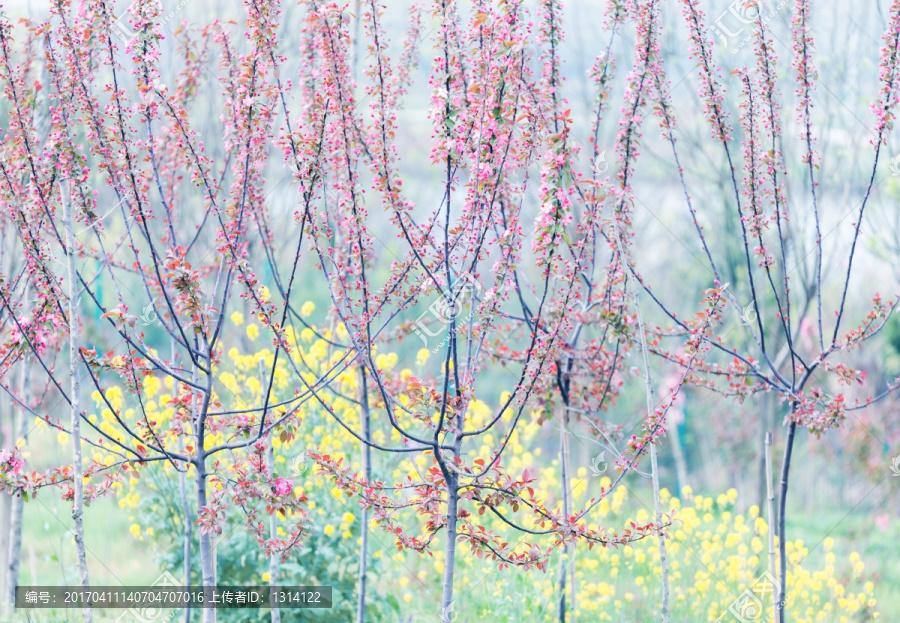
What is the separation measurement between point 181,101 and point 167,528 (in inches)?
103

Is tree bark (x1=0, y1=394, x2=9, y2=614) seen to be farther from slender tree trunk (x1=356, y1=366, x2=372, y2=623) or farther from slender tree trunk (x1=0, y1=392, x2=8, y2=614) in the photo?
slender tree trunk (x1=356, y1=366, x2=372, y2=623)

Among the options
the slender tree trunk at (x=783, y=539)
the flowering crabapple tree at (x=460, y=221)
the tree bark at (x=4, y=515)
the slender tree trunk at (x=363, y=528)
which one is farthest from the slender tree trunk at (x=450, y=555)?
the tree bark at (x=4, y=515)

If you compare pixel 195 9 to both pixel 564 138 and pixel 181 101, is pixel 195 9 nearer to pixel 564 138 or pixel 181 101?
pixel 181 101

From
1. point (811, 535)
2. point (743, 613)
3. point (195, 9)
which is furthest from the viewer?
point (811, 535)

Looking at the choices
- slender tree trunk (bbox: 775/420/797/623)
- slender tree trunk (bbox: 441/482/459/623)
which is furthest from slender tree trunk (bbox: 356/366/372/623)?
slender tree trunk (bbox: 775/420/797/623)

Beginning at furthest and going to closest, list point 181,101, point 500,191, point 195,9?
point 195,9 < point 181,101 < point 500,191

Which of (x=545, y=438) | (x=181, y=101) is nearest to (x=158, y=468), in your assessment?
(x=181, y=101)

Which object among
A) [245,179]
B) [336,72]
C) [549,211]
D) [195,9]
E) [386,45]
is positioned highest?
[195,9]

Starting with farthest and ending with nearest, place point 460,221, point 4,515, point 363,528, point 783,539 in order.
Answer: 1. point 4,515
2. point 363,528
3. point 783,539
4. point 460,221

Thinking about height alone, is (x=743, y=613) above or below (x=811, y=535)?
below

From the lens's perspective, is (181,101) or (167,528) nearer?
(181,101)

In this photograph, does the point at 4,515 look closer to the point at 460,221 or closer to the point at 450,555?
the point at 450,555

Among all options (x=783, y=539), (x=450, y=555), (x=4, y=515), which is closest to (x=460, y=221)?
(x=450, y=555)

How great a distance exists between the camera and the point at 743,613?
496 centimetres
